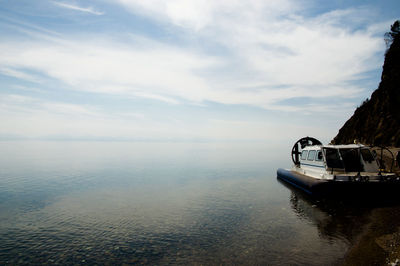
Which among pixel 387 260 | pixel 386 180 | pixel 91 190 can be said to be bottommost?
pixel 91 190

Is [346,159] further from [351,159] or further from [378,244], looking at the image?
[378,244]

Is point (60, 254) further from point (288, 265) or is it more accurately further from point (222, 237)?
point (288, 265)

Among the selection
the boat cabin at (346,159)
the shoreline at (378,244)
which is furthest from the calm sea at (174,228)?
the boat cabin at (346,159)

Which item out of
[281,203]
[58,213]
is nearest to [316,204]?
[281,203]

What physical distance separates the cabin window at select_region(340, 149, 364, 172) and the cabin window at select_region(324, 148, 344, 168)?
40 cm

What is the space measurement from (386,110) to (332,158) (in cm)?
2502

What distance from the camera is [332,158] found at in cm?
1947

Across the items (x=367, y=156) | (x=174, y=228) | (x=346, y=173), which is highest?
(x=367, y=156)

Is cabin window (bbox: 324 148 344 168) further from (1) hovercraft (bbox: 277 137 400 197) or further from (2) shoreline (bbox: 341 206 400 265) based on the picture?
(2) shoreline (bbox: 341 206 400 265)

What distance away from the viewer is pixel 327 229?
12.5 m

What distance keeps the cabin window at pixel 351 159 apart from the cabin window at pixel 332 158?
0.40 metres

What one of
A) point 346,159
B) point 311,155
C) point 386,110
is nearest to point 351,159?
point 346,159

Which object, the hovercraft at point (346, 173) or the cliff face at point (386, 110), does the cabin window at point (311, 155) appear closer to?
the hovercraft at point (346, 173)

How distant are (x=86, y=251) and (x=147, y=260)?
292 cm
